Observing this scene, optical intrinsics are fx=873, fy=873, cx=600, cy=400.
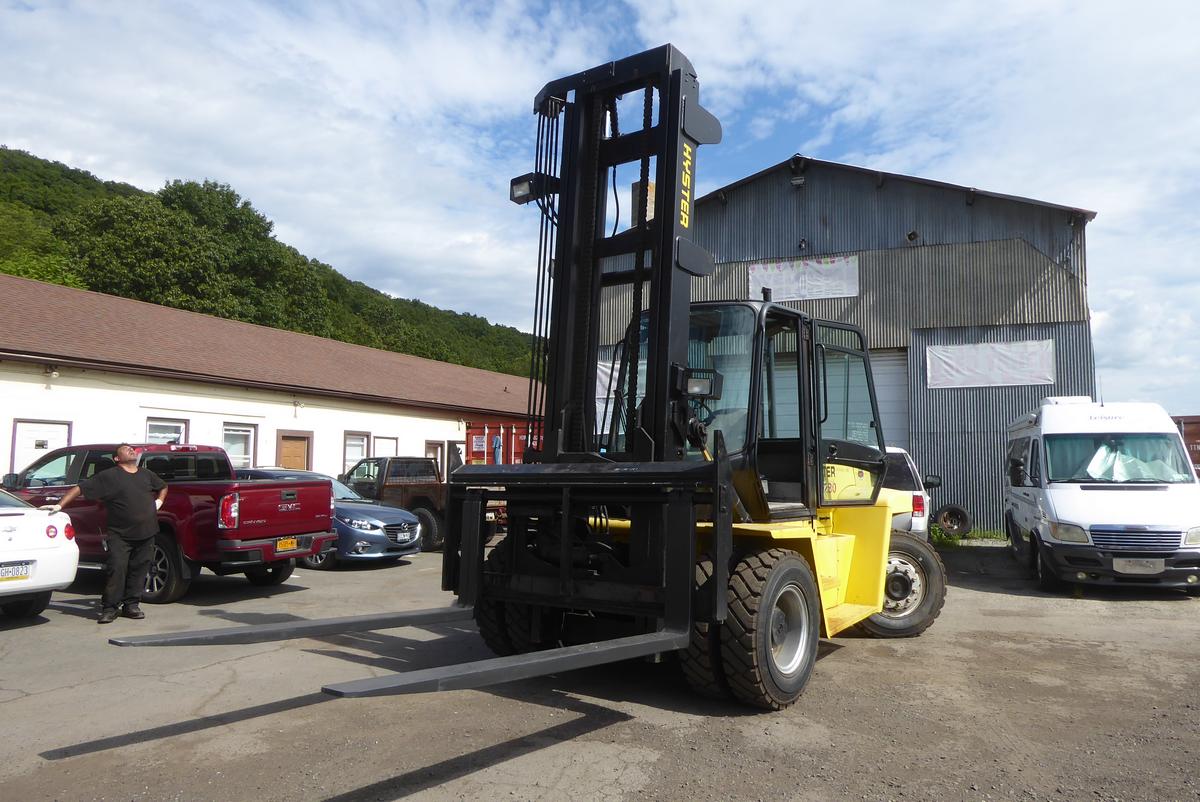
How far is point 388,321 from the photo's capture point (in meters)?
67.1

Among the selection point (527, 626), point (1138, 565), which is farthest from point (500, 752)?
point (1138, 565)

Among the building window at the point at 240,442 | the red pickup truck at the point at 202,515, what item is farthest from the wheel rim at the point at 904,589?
the building window at the point at 240,442

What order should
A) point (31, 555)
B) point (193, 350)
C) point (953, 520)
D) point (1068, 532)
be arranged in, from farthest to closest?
point (193, 350)
point (953, 520)
point (1068, 532)
point (31, 555)

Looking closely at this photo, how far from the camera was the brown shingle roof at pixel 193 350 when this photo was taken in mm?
16922

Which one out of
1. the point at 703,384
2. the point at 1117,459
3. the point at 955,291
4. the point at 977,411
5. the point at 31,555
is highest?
the point at 955,291

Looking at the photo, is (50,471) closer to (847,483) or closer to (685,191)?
(685,191)

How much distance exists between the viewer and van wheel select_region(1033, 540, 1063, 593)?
11000mm

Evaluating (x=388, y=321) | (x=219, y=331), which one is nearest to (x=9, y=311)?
(x=219, y=331)

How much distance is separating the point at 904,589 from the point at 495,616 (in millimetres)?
3993

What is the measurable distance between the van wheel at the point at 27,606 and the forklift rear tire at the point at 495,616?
5267mm

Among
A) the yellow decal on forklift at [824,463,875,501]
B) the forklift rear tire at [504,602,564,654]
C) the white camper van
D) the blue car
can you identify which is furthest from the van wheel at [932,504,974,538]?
the forklift rear tire at [504,602,564,654]

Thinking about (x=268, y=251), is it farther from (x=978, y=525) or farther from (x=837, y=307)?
(x=978, y=525)

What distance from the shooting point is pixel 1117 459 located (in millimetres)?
11523

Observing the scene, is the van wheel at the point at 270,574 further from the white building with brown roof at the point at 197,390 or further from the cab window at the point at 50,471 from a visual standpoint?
the white building with brown roof at the point at 197,390
